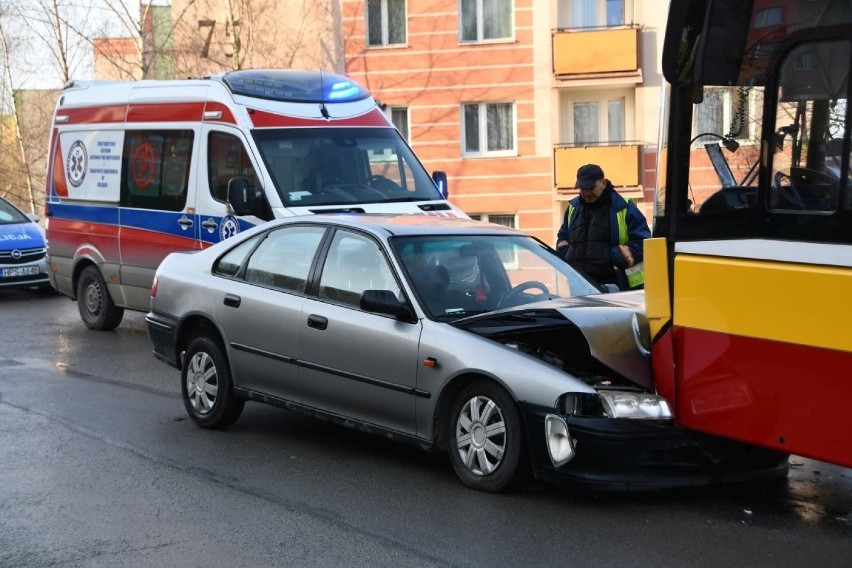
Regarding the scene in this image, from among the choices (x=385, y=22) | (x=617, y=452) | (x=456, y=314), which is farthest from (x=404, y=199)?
(x=385, y=22)

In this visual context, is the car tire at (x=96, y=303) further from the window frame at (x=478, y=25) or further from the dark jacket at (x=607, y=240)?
the window frame at (x=478, y=25)

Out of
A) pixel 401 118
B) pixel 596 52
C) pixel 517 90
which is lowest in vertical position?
pixel 401 118

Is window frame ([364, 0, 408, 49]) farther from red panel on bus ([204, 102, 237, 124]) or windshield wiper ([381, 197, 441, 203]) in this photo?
windshield wiper ([381, 197, 441, 203])

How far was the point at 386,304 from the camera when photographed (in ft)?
23.0

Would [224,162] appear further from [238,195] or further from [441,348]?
[441,348]

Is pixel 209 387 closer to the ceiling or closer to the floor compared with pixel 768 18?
closer to the floor

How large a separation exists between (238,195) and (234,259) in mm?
3269

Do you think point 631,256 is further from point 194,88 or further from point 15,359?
point 15,359

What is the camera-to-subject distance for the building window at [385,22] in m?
33.2

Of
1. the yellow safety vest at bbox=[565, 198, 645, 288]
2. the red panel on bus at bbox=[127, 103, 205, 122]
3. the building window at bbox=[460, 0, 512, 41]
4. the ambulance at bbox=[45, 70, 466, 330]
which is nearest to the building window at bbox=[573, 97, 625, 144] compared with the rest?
the building window at bbox=[460, 0, 512, 41]

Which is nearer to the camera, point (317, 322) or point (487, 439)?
point (487, 439)

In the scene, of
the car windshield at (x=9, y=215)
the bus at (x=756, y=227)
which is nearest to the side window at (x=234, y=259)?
the bus at (x=756, y=227)

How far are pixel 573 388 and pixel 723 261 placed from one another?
989 mm

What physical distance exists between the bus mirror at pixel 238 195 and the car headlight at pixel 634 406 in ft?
20.3
